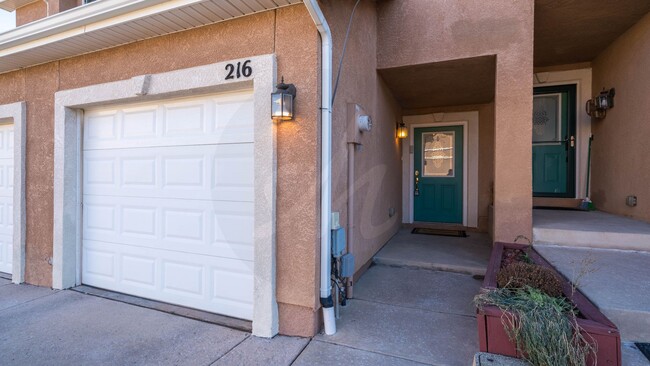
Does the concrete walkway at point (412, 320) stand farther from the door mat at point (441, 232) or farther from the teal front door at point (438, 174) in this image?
the teal front door at point (438, 174)

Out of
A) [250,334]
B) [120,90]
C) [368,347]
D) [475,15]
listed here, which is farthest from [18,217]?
[475,15]

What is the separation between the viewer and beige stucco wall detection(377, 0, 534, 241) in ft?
11.1

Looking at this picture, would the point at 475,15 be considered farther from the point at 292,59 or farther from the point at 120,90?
the point at 120,90

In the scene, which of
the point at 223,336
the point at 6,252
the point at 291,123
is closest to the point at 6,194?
the point at 6,252

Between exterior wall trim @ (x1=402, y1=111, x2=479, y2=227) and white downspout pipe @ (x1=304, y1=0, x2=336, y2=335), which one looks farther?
exterior wall trim @ (x1=402, y1=111, x2=479, y2=227)

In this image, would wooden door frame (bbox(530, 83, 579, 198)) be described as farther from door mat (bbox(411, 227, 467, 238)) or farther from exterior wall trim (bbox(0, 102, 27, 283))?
exterior wall trim (bbox(0, 102, 27, 283))

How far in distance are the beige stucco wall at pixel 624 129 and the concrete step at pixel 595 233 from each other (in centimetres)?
42

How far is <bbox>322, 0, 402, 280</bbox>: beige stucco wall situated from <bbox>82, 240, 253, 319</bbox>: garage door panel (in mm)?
1200

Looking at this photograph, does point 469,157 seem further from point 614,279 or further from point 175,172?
point 175,172

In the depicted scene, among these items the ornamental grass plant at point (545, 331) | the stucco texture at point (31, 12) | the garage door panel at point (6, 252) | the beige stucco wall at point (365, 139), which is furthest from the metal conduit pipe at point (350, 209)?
the garage door panel at point (6, 252)

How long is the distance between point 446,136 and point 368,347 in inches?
189

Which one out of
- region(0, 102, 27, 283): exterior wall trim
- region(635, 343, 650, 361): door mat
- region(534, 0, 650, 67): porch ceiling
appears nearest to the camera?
region(635, 343, 650, 361): door mat

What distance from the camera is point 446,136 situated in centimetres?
602

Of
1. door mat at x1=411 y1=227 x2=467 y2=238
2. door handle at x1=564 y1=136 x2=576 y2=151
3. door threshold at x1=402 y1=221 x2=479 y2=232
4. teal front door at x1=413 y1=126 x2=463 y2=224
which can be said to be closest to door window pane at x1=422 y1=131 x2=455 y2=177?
teal front door at x1=413 y1=126 x2=463 y2=224
